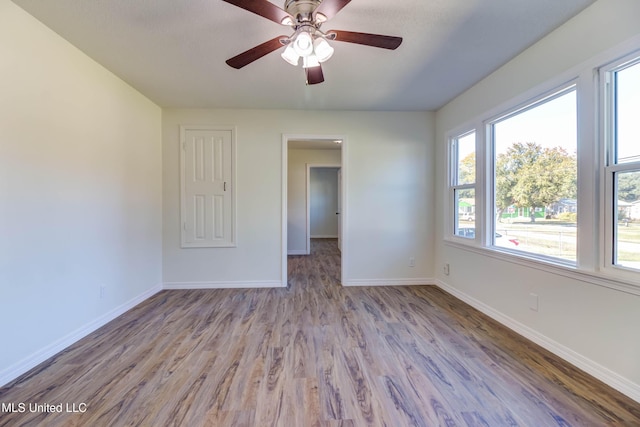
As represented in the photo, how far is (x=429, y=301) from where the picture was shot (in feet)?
A: 10.2

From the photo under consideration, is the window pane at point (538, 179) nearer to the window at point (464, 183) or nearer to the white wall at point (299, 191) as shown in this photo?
the window at point (464, 183)

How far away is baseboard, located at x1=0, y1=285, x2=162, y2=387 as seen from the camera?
1708mm

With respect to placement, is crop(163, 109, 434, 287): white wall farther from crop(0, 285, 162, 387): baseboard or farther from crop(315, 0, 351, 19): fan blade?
crop(315, 0, 351, 19): fan blade

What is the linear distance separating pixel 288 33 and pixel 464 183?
2529mm

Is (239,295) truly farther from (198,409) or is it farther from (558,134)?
(558,134)

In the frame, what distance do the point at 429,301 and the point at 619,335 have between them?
1.63m

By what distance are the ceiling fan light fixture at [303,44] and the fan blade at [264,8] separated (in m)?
0.11

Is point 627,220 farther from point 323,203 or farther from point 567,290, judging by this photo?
point 323,203

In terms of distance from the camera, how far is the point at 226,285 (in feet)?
11.8

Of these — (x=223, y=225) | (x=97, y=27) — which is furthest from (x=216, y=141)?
(x=97, y=27)

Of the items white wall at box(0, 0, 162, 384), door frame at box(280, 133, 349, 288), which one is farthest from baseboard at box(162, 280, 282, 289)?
white wall at box(0, 0, 162, 384)

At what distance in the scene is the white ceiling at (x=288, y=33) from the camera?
178 cm

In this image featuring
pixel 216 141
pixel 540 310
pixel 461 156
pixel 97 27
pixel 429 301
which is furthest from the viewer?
pixel 216 141

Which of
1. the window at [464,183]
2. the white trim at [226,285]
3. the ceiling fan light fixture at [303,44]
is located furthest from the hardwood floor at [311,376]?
the ceiling fan light fixture at [303,44]
